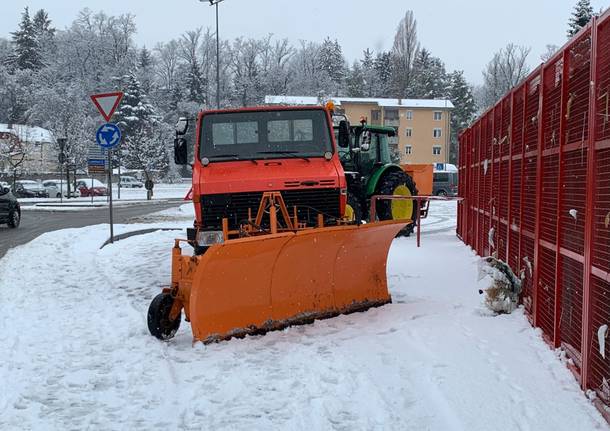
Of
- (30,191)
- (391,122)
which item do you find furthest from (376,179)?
(391,122)

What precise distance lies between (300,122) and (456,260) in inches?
164

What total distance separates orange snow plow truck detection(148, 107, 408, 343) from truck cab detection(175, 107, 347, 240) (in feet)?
0.04

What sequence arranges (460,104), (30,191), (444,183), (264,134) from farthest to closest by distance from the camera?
1. (460,104)
2. (30,191)
3. (444,183)
4. (264,134)

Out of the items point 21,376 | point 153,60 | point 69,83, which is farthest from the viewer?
point 153,60

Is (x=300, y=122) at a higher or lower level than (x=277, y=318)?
higher

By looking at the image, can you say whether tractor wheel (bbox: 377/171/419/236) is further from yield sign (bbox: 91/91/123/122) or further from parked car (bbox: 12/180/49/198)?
parked car (bbox: 12/180/49/198)

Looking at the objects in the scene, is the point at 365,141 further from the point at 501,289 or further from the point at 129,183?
the point at 129,183

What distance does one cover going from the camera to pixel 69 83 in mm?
85375

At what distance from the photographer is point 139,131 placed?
232ft

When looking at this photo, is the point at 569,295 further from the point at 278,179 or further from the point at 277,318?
the point at 278,179

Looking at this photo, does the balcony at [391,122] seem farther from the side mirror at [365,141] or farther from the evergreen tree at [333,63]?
the side mirror at [365,141]

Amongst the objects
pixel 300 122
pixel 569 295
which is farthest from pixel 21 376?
pixel 300 122

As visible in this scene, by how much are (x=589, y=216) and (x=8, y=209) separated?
57.5 ft

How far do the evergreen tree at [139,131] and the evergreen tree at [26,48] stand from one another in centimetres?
2844
